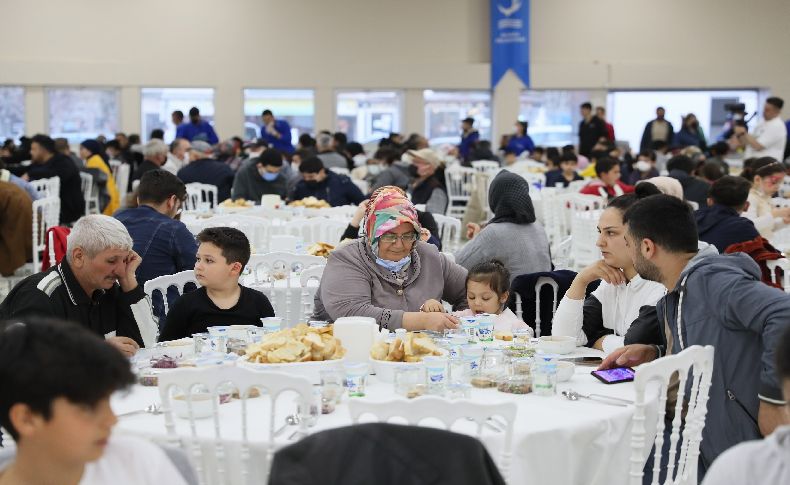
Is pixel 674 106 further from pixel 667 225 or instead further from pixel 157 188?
pixel 667 225

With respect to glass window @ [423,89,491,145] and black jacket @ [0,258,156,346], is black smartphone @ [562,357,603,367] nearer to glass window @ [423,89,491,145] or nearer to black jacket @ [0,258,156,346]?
black jacket @ [0,258,156,346]

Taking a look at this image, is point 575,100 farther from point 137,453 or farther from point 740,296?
point 137,453

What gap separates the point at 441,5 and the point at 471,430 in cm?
1572

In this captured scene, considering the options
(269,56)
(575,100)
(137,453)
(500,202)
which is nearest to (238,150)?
(269,56)

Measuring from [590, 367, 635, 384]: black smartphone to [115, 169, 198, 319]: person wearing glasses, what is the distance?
7.54 ft

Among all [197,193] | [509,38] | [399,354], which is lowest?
[399,354]

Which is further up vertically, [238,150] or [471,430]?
[238,150]

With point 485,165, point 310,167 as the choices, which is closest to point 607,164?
point 310,167

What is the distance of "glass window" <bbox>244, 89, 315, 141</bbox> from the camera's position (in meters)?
17.6

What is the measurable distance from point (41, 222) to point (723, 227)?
191 inches

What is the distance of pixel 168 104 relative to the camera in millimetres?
17438

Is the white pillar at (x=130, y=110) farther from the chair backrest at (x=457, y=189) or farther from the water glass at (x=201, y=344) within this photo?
the water glass at (x=201, y=344)

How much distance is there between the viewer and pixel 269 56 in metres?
17.1

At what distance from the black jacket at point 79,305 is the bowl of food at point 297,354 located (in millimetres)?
658
